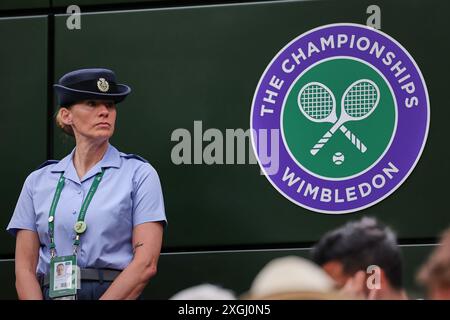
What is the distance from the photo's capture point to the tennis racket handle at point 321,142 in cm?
622

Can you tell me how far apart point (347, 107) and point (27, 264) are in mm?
1717

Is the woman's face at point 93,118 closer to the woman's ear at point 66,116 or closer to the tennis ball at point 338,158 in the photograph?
the woman's ear at point 66,116

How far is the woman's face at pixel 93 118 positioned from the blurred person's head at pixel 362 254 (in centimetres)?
120

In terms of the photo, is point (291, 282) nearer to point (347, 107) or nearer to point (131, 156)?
point (347, 107)

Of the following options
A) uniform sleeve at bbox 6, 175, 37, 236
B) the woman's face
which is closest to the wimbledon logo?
the woman's face

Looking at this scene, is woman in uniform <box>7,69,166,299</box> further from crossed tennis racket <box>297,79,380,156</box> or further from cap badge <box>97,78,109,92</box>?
crossed tennis racket <box>297,79,380,156</box>

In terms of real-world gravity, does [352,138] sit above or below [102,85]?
below

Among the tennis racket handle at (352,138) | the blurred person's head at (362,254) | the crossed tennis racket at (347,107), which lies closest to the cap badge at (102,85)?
the crossed tennis racket at (347,107)

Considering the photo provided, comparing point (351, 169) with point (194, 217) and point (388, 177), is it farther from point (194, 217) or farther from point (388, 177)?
point (194, 217)

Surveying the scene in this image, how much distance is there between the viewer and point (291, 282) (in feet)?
15.9

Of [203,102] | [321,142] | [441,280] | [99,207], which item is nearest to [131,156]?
[99,207]

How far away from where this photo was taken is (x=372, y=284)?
6.05 metres

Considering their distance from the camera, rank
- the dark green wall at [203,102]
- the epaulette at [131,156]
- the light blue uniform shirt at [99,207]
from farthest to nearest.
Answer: the epaulette at [131,156], the light blue uniform shirt at [99,207], the dark green wall at [203,102]
